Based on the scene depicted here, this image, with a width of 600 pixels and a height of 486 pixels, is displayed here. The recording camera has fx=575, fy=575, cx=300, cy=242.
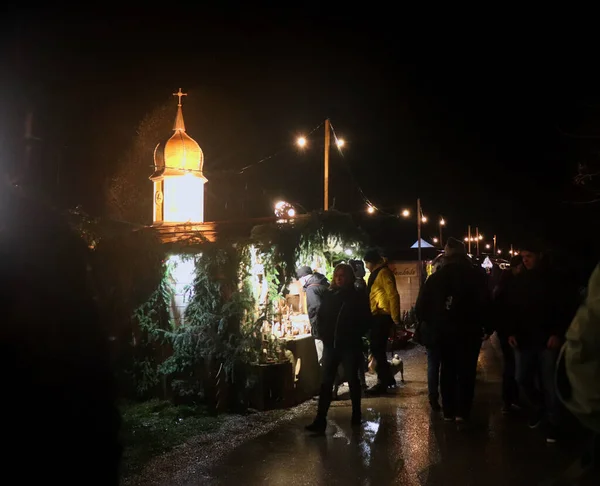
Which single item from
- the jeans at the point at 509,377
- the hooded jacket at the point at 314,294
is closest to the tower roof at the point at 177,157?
the hooded jacket at the point at 314,294

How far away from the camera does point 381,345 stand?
31.3 feet

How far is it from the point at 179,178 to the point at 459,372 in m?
7.13

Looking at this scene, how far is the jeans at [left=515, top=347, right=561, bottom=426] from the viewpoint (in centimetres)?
630

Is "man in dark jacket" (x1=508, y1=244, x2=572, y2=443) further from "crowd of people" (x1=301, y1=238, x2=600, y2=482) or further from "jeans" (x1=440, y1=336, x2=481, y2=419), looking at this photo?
"jeans" (x1=440, y1=336, x2=481, y2=419)

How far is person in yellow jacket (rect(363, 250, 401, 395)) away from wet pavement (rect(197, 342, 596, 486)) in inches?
49.4

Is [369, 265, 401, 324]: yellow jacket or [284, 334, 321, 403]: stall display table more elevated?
[369, 265, 401, 324]: yellow jacket

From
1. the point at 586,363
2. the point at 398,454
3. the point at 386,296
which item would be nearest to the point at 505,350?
the point at 386,296

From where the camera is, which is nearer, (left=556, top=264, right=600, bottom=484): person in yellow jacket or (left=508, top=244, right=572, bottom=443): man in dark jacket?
(left=556, top=264, right=600, bottom=484): person in yellow jacket

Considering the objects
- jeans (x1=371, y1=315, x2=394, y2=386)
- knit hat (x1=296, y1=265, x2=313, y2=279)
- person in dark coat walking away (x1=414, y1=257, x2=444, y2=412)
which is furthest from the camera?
jeans (x1=371, y1=315, x2=394, y2=386)

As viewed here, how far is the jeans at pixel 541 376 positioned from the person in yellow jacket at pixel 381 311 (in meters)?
2.91

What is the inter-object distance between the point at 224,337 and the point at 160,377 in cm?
142

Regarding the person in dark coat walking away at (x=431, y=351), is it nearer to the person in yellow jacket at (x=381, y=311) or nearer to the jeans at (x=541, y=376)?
the jeans at (x=541, y=376)

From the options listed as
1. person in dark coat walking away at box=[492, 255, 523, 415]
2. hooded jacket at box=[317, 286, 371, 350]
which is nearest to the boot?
hooded jacket at box=[317, 286, 371, 350]

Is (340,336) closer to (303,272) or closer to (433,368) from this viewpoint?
(433,368)
